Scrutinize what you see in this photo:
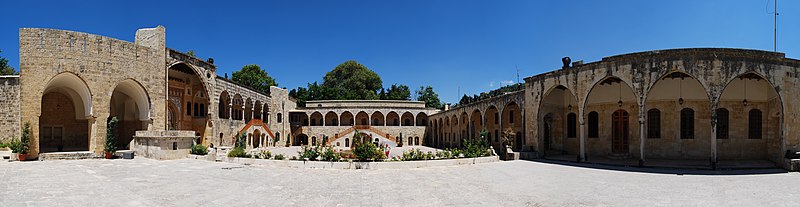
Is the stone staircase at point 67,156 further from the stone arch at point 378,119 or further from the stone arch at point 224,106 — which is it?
the stone arch at point 378,119

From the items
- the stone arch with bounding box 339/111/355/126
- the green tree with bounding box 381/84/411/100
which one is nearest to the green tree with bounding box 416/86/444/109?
the green tree with bounding box 381/84/411/100

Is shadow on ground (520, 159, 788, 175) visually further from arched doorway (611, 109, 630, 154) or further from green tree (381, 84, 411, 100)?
green tree (381, 84, 411, 100)

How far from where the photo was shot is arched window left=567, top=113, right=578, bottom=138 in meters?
22.3

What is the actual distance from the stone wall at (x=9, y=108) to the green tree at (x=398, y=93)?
171 ft

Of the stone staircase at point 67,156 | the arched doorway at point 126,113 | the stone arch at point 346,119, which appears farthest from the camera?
the stone arch at point 346,119

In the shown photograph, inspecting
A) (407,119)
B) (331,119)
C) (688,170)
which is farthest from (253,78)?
(688,170)

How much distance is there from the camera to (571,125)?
22.5m

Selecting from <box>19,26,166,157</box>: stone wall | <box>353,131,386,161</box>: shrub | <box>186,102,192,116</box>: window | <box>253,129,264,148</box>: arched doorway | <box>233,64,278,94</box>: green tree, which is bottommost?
<box>253,129,264,148</box>: arched doorway

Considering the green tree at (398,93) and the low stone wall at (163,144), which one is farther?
the green tree at (398,93)

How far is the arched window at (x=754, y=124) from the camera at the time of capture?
1822 cm

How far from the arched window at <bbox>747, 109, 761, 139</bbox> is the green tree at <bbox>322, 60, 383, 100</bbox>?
5342 cm

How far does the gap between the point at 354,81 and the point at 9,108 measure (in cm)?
5053

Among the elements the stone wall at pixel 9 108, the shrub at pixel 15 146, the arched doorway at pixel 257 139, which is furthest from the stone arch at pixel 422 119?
the shrub at pixel 15 146

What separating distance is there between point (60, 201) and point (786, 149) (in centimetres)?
2545
